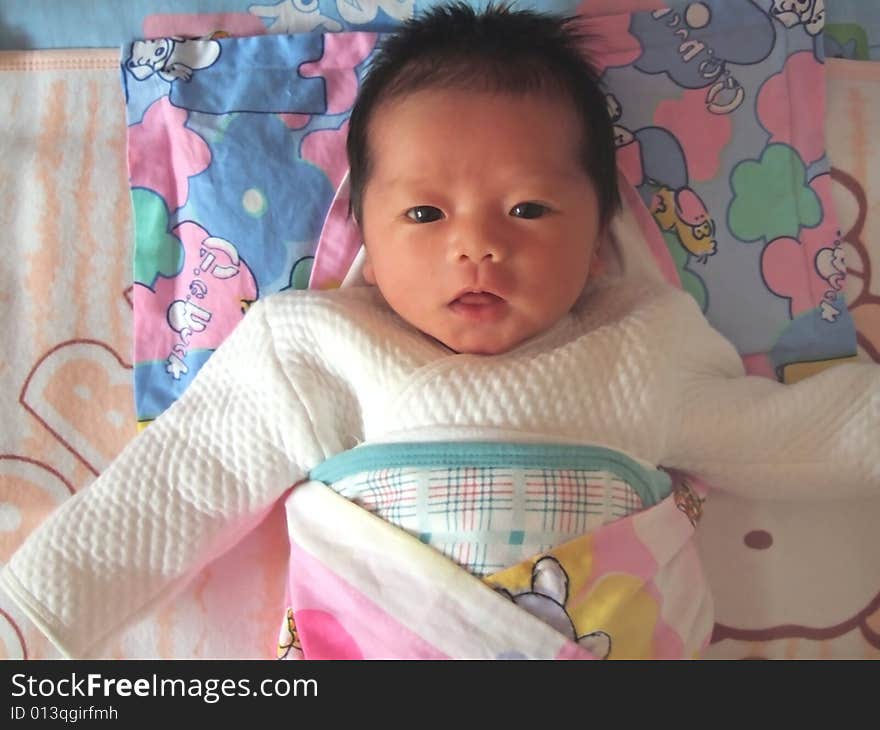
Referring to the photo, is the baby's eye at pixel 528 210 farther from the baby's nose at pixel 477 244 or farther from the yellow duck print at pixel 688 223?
the yellow duck print at pixel 688 223

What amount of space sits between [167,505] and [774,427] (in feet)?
2.53


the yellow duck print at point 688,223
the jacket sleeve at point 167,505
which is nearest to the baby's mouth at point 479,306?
the jacket sleeve at point 167,505

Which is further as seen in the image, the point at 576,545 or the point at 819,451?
the point at 819,451

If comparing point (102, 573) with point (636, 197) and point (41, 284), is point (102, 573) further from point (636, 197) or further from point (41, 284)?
point (636, 197)

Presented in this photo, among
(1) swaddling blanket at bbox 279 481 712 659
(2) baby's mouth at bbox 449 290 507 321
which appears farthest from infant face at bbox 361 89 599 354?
(1) swaddling blanket at bbox 279 481 712 659

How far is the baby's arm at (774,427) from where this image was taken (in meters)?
1.05

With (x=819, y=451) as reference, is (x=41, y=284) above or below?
above

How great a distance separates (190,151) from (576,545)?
760 millimetres

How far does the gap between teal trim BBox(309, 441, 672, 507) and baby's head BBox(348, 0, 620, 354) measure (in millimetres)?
130

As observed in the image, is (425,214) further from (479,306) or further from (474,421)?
(474,421)

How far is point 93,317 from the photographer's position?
1209 millimetres

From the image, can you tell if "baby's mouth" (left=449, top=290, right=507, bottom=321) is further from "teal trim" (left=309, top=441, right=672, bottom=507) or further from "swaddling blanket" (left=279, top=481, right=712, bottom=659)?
"swaddling blanket" (left=279, top=481, right=712, bottom=659)

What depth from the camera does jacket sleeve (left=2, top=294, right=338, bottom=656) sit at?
1011 millimetres
